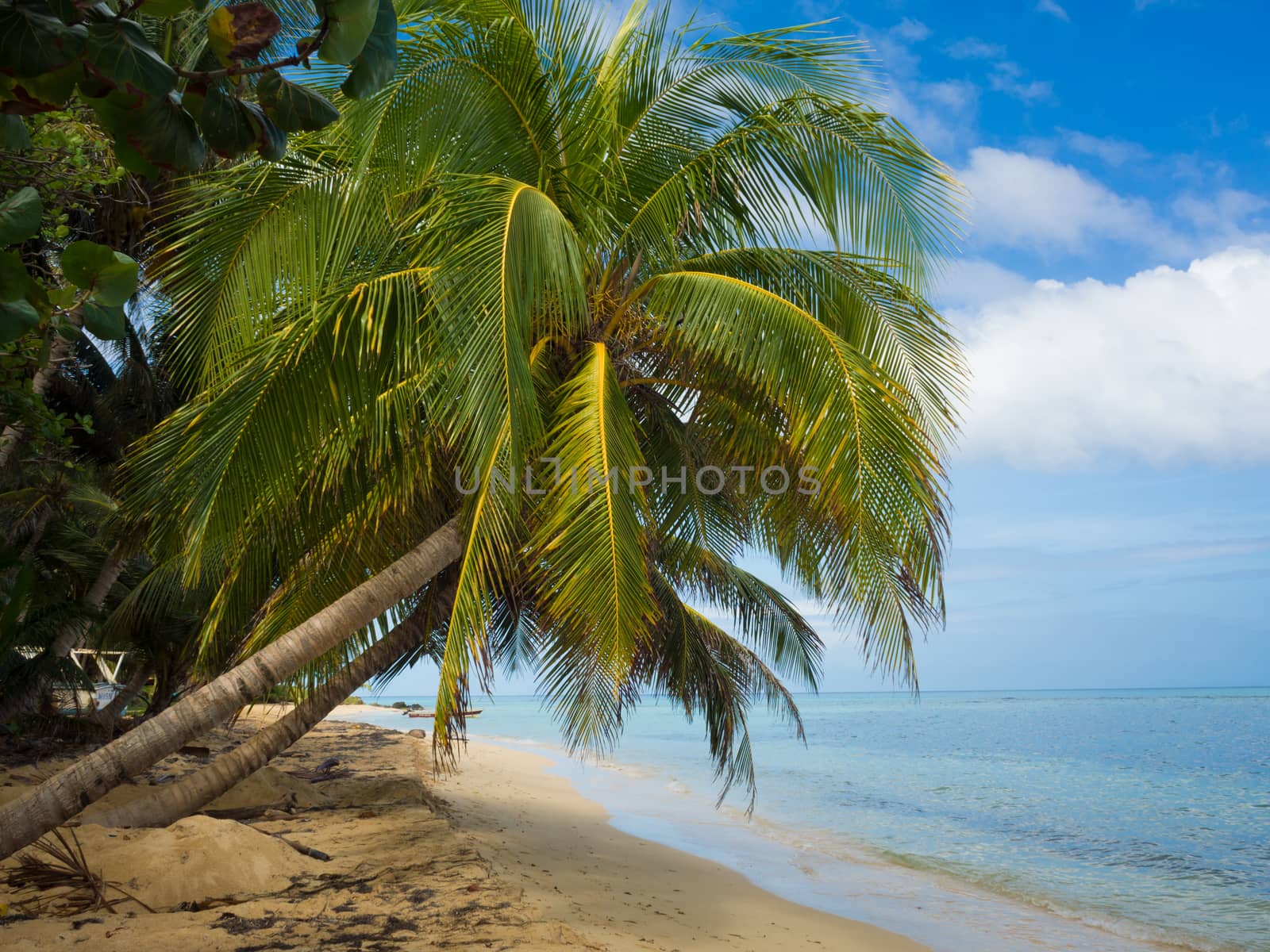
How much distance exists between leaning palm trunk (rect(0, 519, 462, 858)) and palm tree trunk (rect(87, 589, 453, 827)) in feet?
3.53

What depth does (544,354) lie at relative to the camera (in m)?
5.68

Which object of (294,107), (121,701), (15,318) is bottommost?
(121,701)

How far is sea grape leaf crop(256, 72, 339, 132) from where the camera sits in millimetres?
1541

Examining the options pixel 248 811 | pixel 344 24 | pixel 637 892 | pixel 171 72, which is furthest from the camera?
pixel 248 811

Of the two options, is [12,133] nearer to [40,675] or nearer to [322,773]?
[40,675]

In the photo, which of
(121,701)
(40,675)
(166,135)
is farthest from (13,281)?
(121,701)

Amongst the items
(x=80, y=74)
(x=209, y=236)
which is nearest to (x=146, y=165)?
(x=80, y=74)

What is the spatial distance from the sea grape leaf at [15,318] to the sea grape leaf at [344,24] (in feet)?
2.13

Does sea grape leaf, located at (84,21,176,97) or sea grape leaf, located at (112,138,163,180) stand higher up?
sea grape leaf, located at (84,21,176,97)

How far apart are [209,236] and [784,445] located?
3712 mm

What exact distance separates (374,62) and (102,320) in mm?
629

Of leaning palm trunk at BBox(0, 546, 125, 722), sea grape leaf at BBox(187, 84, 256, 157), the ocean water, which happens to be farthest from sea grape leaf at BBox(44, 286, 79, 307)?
leaning palm trunk at BBox(0, 546, 125, 722)

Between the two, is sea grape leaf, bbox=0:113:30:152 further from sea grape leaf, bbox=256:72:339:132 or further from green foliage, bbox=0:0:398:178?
sea grape leaf, bbox=256:72:339:132

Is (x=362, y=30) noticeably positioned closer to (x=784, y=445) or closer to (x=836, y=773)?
(x=784, y=445)
